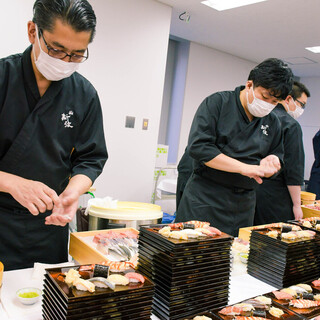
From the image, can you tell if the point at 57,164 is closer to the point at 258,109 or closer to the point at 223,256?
the point at 223,256

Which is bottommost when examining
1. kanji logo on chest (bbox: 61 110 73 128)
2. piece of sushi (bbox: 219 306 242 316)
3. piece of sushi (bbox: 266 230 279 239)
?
piece of sushi (bbox: 219 306 242 316)

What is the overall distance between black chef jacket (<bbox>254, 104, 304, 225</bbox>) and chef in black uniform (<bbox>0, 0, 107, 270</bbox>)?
1840 millimetres

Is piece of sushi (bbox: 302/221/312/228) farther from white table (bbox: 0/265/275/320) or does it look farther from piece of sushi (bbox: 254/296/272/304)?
piece of sushi (bbox: 254/296/272/304)

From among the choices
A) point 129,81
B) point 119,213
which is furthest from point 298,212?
point 129,81

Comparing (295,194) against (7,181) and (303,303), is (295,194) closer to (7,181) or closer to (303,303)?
(303,303)

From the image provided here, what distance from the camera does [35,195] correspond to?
108 centimetres

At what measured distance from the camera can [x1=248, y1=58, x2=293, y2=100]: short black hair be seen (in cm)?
189

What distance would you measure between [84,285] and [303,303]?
71 centimetres

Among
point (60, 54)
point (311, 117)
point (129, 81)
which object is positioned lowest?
point (60, 54)

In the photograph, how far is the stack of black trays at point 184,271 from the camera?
1.01 meters

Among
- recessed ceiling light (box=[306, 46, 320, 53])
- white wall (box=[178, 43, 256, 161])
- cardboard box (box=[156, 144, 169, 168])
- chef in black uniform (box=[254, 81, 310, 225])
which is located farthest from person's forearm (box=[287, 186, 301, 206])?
recessed ceiling light (box=[306, 46, 320, 53])

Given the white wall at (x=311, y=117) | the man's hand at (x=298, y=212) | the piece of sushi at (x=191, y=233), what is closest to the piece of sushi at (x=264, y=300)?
the piece of sushi at (x=191, y=233)

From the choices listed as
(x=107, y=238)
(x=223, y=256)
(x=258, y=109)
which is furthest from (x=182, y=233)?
(x=258, y=109)

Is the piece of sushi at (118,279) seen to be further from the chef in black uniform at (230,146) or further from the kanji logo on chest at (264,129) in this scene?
the kanji logo on chest at (264,129)
